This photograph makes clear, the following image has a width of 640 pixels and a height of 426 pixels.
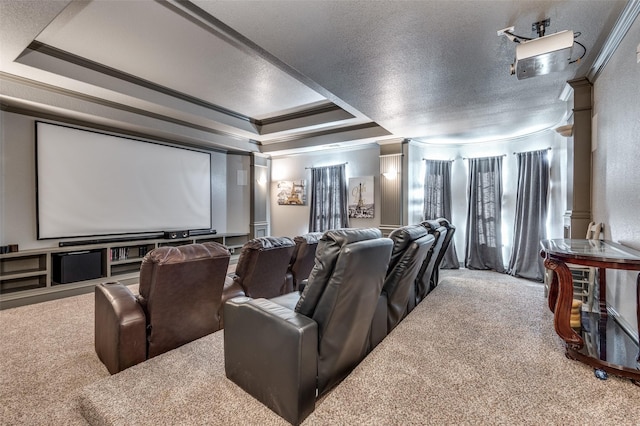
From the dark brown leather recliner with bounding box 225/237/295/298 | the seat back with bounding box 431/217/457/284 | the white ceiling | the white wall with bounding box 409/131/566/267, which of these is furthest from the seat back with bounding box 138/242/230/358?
the white wall with bounding box 409/131/566/267

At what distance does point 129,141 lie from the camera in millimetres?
4883

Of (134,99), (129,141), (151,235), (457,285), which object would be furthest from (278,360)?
(129,141)

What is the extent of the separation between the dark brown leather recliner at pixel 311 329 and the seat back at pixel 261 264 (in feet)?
2.97

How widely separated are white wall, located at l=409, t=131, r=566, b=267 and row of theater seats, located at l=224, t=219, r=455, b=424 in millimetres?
4120

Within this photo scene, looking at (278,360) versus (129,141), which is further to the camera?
(129,141)

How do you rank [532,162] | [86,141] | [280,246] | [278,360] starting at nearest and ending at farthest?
1. [278,360]
2. [280,246]
3. [86,141]
4. [532,162]

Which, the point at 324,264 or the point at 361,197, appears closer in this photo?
the point at 324,264

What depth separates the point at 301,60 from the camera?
263cm

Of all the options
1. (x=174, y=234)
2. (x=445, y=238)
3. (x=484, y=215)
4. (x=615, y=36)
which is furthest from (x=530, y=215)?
(x=174, y=234)

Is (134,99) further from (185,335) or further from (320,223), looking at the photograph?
(320,223)

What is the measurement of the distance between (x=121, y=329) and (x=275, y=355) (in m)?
1.15

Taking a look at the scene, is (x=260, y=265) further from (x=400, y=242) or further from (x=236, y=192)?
(x=236, y=192)

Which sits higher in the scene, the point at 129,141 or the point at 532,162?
the point at 129,141

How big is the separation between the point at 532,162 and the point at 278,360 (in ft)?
17.2
